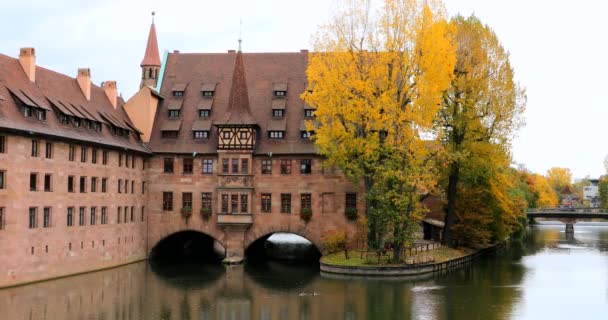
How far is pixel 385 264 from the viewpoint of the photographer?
4372cm

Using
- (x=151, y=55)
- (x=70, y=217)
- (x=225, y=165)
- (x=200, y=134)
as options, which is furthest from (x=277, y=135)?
(x=151, y=55)

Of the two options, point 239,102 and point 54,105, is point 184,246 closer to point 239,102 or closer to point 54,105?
point 239,102

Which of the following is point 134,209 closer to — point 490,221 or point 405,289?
point 405,289

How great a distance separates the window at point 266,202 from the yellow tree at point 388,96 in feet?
26.8

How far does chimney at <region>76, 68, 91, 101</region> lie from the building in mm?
89

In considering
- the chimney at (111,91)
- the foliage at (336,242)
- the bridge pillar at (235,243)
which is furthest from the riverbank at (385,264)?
the chimney at (111,91)

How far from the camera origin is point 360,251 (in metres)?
47.0

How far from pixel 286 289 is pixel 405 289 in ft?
22.0

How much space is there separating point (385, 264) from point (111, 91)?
2569cm

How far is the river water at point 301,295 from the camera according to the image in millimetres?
30922

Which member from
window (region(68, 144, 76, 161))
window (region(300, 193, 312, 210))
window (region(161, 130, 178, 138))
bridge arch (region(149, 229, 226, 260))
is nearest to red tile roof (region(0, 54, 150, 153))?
window (region(68, 144, 76, 161))

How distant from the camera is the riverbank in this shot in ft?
141

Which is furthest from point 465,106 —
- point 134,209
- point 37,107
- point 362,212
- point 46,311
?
point 46,311

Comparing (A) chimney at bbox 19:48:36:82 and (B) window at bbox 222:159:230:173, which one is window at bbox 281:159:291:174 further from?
(A) chimney at bbox 19:48:36:82
